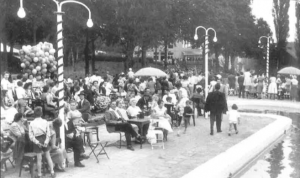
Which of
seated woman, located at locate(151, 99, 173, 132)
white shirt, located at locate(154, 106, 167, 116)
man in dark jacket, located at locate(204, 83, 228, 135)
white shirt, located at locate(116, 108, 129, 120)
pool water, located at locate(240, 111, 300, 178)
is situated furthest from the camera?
man in dark jacket, located at locate(204, 83, 228, 135)

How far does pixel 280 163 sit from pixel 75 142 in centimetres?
568

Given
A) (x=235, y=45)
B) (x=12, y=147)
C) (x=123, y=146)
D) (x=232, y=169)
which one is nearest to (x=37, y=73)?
(x=123, y=146)

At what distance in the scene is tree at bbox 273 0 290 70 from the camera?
4466 centimetres

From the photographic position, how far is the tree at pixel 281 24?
4466 cm

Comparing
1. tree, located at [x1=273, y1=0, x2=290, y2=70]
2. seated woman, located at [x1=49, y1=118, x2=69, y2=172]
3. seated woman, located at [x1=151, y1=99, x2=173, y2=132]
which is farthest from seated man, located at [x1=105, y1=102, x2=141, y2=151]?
tree, located at [x1=273, y1=0, x2=290, y2=70]

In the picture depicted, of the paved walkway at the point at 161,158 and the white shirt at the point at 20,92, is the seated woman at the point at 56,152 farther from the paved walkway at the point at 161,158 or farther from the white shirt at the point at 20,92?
the white shirt at the point at 20,92

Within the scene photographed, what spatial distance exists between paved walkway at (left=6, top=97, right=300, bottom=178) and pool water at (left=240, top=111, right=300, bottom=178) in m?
1.25

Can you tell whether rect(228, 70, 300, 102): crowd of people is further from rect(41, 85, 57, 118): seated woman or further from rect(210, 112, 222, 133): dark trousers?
rect(41, 85, 57, 118): seated woman

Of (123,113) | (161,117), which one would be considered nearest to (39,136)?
(123,113)

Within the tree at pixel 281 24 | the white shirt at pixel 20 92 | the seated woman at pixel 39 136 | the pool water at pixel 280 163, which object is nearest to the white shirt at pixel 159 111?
the pool water at pixel 280 163

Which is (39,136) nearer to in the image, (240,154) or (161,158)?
(161,158)

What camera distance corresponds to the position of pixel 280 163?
11.0m

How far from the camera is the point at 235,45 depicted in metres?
52.0

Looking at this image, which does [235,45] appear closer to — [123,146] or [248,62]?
[248,62]
